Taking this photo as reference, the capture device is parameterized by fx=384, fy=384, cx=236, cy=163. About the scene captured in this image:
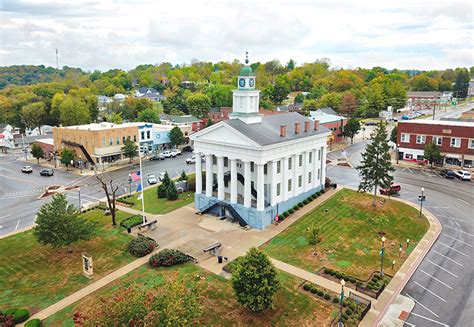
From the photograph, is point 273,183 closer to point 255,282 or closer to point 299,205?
point 299,205

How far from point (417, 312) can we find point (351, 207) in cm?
2242

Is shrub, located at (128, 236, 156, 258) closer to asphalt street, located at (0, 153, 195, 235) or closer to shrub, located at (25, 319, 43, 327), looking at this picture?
shrub, located at (25, 319, 43, 327)

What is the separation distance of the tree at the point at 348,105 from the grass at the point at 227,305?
11573 centimetres

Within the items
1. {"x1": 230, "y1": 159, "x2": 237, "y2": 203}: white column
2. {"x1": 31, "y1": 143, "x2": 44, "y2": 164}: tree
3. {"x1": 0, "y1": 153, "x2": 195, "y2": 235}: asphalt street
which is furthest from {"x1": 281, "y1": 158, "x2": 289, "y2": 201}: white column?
{"x1": 31, "y1": 143, "x2": 44, "y2": 164}: tree

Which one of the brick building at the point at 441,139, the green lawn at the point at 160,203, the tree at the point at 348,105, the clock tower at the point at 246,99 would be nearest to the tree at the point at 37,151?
the green lawn at the point at 160,203

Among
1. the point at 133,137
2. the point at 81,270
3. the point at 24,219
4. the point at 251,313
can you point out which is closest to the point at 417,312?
the point at 251,313

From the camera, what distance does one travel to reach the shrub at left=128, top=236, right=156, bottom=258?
38031mm

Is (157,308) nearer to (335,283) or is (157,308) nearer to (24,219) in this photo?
(335,283)

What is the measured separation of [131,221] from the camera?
4634 cm

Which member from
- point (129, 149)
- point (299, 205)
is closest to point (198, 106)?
point (129, 149)

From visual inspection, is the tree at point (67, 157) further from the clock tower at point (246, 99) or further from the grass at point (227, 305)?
the grass at point (227, 305)

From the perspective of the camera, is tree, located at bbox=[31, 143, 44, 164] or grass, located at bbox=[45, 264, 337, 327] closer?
grass, located at bbox=[45, 264, 337, 327]

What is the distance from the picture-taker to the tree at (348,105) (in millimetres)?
139375

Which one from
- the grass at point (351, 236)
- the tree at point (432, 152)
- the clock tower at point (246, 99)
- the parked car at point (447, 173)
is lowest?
the grass at point (351, 236)
